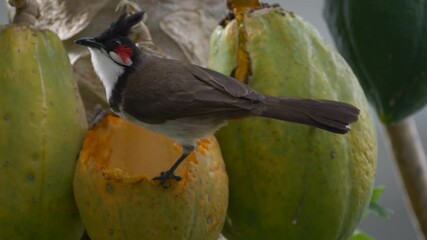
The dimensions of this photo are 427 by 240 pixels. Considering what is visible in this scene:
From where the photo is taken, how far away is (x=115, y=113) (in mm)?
2143

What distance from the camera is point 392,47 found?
243 cm

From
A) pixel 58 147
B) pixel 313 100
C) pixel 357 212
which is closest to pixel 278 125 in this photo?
pixel 313 100

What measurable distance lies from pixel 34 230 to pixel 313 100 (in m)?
0.57

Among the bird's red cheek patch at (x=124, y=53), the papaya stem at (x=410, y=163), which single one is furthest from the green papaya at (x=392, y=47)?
the bird's red cheek patch at (x=124, y=53)

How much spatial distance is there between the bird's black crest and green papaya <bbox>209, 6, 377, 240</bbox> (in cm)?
20

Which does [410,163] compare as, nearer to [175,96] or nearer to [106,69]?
[175,96]

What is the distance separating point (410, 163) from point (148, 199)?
32.0 inches

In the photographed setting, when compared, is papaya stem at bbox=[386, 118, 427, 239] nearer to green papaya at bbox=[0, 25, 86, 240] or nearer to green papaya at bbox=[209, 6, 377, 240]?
green papaya at bbox=[209, 6, 377, 240]

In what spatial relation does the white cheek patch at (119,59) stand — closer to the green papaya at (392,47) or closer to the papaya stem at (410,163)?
the green papaya at (392,47)

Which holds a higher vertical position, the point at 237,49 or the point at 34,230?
the point at 237,49

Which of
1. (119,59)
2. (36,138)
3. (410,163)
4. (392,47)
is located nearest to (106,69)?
(119,59)

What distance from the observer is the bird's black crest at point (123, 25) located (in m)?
2.11

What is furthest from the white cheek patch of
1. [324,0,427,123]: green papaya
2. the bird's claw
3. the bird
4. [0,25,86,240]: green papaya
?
[324,0,427,123]: green papaya

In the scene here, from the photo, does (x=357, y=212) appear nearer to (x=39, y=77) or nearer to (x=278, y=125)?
(x=278, y=125)
